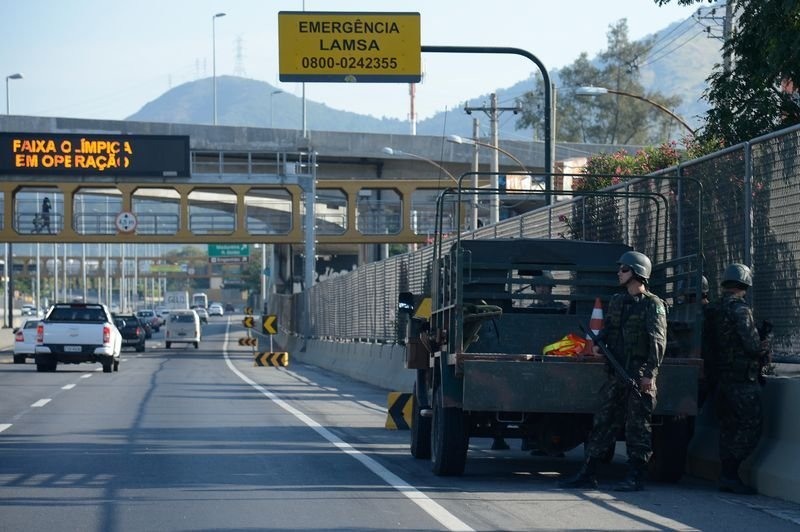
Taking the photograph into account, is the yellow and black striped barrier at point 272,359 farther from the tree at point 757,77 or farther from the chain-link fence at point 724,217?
the tree at point 757,77

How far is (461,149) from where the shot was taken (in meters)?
66.7

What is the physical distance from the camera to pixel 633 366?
11.1 meters

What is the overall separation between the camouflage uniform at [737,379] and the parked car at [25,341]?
107 feet

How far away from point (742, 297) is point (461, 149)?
5527 cm

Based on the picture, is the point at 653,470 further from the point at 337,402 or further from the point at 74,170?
the point at 74,170

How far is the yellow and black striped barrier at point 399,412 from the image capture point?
1777 centimetres

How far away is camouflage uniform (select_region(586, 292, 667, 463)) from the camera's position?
1102 cm

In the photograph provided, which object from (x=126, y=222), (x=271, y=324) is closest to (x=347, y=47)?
(x=271, y=324)

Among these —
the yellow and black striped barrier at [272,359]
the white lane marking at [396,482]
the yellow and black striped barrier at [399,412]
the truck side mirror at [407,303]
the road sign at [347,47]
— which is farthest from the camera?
the yellow and black striped barrier at [272,359]

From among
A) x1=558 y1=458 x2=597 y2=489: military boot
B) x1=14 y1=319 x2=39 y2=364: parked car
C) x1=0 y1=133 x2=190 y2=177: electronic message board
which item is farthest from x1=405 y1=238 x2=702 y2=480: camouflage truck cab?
x1=0 y1=133 x2=190 y2=177: electronic message board

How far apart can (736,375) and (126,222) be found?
44.7 meters

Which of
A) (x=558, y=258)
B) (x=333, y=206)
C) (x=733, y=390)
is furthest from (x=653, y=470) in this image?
(x=333, y=206)

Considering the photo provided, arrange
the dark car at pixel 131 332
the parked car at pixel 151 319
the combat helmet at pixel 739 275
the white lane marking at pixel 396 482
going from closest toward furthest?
the white lane marking at pixel 396 482
the combat helmet at pixel 739 275
the dark car at pixel 131 332
the parked car at pixel 151 319

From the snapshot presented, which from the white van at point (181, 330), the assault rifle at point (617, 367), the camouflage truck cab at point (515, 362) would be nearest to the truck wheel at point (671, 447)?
the camouflage truck cab at point (515, 362)
